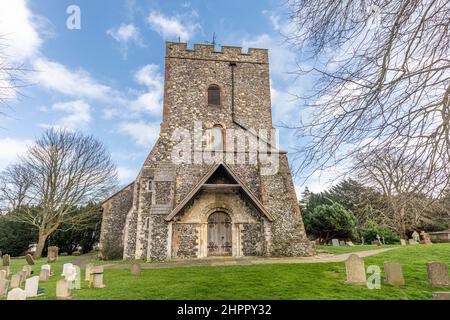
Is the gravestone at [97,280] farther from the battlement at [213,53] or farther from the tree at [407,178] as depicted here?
the battlement at [213,53]

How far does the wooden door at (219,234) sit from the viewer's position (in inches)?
516

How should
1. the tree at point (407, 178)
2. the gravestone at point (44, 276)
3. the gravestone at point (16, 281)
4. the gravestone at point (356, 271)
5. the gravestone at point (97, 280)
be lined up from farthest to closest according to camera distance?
the gravestone at point (44, 276) → the gravestone at point (16, 281) → the gravestone at point (97, 280) → the gravestone at point (356, 271) → the tree at point (407, 178)

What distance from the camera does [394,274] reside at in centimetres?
652

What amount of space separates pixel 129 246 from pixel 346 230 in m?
19.0

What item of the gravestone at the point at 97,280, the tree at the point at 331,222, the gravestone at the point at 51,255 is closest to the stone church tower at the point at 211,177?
the gravestone at the point at 51,255

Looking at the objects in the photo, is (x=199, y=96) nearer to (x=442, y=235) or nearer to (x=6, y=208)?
(x=6, y=208)

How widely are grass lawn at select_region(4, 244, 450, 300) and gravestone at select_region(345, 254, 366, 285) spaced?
11.1 inches

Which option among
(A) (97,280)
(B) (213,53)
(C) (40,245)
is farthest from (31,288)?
(C) (40,245)

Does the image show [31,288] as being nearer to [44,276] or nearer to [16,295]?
[16,295]

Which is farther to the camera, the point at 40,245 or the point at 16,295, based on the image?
the point at 40,245

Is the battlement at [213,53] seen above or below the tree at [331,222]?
above

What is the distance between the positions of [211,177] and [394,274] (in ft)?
30.4

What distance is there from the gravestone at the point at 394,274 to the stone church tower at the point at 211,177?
6.25m
